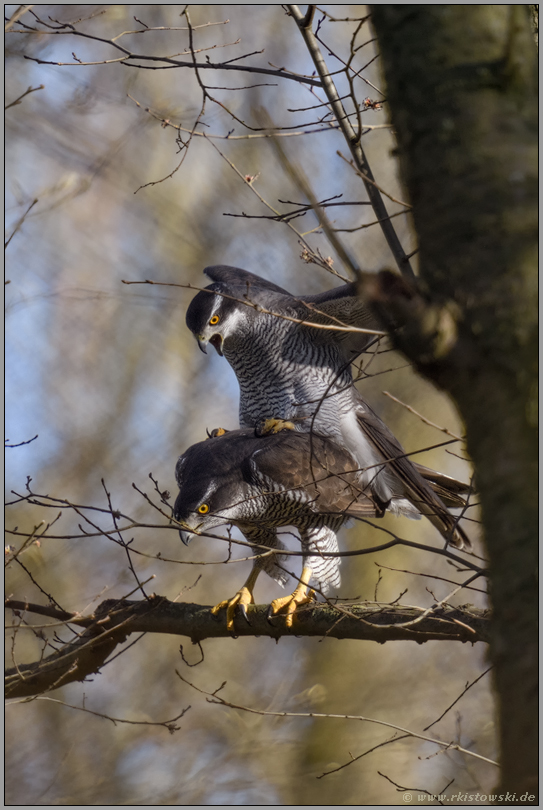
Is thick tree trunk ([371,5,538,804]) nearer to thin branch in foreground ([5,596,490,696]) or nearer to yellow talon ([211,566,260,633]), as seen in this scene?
thin branch in foreground ([5,596,490,696])

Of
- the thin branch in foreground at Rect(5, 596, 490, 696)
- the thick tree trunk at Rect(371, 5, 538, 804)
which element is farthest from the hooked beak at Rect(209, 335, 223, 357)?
the thick tree trunk at Rect(371, 5, 538, 804)

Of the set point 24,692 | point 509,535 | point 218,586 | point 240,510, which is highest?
point 218,586

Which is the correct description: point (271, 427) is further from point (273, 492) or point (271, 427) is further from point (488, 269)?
point (488, 269)

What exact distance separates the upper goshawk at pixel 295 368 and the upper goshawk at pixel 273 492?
28 centimetres

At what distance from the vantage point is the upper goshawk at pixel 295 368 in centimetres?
433

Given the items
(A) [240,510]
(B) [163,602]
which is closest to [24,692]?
(B) [163,602]

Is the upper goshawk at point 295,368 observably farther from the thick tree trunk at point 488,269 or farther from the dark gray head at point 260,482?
the thick tree trunk at point 488,269

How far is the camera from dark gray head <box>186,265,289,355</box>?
4242 millimetres

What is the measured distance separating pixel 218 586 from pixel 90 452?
2434 mm

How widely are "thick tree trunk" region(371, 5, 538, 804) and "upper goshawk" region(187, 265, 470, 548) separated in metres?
2.71

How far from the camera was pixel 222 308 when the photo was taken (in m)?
4.38

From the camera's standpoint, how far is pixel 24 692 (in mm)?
3398

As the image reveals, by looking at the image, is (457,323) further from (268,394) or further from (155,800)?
(155,800)

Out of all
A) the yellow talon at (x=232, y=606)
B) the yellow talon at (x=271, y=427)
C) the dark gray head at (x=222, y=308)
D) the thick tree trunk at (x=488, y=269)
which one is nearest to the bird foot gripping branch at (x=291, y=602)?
the yellow talon at (x=232, y=606)
